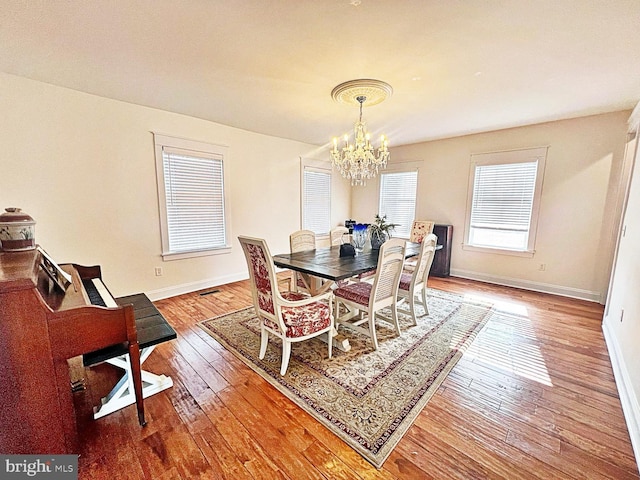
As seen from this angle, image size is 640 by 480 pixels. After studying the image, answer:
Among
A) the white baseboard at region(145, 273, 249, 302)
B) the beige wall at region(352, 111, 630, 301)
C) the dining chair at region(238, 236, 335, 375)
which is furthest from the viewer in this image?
the white baseboard at region(145, 273, 249, 302)

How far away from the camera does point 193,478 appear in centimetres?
132

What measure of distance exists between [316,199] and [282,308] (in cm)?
389

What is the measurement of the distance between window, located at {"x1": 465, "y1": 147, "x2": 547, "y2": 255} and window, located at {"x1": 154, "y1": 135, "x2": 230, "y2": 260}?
4235 mm

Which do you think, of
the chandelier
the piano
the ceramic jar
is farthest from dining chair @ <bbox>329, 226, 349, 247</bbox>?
the ceramic jar

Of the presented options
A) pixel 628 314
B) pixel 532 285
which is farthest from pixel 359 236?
pixel 532 285

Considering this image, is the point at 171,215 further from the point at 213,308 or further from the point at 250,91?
the point at 250,91

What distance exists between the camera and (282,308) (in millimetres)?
2088

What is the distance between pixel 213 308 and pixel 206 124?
8.63 feet

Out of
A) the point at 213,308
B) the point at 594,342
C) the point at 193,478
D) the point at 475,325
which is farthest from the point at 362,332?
the point at 594,342

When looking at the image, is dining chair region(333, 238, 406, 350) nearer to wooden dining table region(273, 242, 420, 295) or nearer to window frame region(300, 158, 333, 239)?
wooden dining table region(273, 242, 420, 295)

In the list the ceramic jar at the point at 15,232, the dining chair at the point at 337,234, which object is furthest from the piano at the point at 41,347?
the dining chair at the point at 337,234

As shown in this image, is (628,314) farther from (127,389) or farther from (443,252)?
(127,389)

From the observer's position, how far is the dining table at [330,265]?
237 centimetres

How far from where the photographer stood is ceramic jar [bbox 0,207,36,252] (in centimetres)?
158
